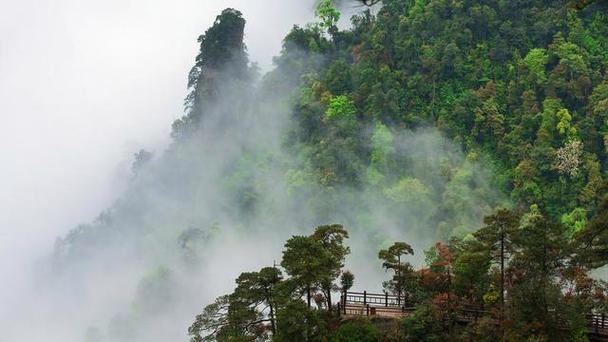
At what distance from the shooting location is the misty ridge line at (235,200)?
64.8m

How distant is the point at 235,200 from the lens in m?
76.8

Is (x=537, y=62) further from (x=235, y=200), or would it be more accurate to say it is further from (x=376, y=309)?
(x=376, y=309)

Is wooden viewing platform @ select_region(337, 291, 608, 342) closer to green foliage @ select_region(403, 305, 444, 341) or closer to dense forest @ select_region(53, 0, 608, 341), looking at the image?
green foliage @ select_region(403, 305, 444, 341)

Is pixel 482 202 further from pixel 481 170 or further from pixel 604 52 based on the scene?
pixel 604 52

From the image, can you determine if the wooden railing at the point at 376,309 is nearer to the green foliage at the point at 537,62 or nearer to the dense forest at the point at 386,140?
the dense forest at the point at 386,140

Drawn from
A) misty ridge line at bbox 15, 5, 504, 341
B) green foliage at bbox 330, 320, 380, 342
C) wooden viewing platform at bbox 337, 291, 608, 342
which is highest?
misty ridge line at bbox 15, 5, 504, 341

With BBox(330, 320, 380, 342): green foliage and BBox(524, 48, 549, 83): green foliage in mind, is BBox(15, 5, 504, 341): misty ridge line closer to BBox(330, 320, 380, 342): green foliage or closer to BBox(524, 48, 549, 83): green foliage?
BBox(524, 48, 549, 83): green foliage

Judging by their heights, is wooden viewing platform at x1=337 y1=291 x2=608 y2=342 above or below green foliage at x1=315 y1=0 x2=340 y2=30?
below

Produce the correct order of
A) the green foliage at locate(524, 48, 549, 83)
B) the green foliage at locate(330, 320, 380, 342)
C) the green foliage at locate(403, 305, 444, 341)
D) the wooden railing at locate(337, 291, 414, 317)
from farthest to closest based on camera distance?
1. the green foliage at locate(524, 48, 549, 83)
2. the wooden railing at locate(337, 291, 414, 317)
3. the green foliage at locate(403, 305, 444, 341)
4. the green foliage at locate(330, 320, 380, 342)

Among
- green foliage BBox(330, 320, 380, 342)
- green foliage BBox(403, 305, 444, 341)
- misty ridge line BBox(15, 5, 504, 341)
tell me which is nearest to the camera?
green foliage BBox(330, 320, 380, 342)

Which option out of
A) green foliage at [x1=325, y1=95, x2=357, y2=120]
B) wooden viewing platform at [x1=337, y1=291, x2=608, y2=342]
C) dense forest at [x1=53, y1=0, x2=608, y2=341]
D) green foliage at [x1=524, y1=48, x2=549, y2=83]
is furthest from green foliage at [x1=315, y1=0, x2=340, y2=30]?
wooden viewing platform at [x1=337, y1=291, x2=608, y2=342]

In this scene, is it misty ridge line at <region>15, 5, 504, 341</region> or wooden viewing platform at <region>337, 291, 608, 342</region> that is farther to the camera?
misty ridge line at <region>15, 5, 504, 341</region>

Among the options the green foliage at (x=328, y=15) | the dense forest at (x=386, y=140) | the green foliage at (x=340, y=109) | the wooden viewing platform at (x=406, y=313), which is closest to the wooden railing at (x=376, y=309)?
the wooden viewing platform at (x=406, y=313)

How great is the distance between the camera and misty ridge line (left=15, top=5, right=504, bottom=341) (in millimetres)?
64750
